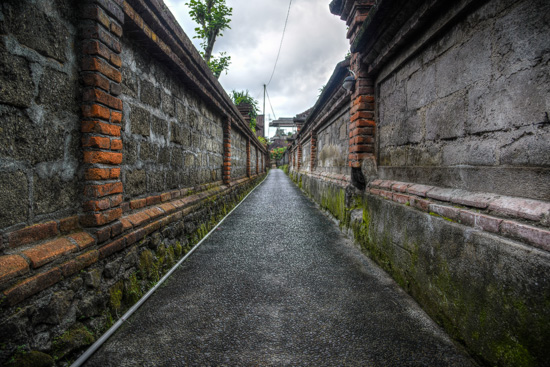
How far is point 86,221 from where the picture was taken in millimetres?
1729

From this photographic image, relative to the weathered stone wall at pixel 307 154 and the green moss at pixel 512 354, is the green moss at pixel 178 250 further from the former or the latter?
the weathered stone wall at pixel 307 154

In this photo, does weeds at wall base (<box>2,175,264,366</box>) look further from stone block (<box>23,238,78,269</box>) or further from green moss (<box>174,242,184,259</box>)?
stone block (<box>23,238,78,269</box>)

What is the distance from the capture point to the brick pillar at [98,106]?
1.70 m

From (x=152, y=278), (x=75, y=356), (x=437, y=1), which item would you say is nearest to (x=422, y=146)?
(x=437, y=1)

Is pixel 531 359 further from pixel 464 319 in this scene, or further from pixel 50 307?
pixel 50 307

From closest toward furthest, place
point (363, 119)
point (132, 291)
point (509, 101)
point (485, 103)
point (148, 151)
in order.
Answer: point (509, 101) → point (485, 103) → point (132, 291) → point (148, 151) → point (363, 119)

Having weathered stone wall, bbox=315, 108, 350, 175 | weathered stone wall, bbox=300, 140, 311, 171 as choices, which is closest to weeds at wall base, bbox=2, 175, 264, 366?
weathered stone wall, bbox=315, 108, 350, 175

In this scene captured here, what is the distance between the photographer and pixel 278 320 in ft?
6.39

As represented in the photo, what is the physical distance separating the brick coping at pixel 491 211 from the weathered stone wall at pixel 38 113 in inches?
99.8

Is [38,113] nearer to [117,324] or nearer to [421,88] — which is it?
[117,324]

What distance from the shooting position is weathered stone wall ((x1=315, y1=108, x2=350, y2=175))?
16.9 feet

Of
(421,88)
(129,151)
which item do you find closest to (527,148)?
(421,88)

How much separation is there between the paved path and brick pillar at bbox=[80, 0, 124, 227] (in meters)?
0.88

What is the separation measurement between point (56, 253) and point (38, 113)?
0.79 m
